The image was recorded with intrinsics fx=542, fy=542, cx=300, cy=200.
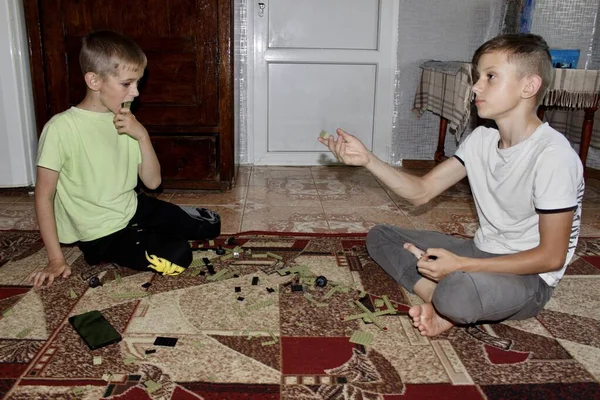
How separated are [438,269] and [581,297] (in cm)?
61

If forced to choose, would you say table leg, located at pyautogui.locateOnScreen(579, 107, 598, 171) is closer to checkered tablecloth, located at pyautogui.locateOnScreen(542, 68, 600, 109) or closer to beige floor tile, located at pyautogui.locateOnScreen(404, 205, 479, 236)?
checkered tablecloth, located at pyautogui.locateOnScreen(542, 68, 600, 109)

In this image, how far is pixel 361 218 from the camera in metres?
2.39

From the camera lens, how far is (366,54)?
138 inches

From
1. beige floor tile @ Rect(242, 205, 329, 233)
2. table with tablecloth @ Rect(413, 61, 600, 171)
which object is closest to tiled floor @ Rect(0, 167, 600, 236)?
beige floor tile @ Rect(242, 205, 329, 233)

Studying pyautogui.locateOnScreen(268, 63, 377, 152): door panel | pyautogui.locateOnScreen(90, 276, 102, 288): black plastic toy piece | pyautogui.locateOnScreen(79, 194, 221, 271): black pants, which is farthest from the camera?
pyautogui.locateOnScreen(268, 63, 377, 152): door panel

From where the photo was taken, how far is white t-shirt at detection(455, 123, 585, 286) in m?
1.23

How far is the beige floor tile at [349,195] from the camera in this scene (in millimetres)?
2654

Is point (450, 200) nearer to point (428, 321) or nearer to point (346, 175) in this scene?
point (346, 175)

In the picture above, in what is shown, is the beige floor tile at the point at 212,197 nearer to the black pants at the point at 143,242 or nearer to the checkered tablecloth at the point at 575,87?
the black pants at the point at 143,242

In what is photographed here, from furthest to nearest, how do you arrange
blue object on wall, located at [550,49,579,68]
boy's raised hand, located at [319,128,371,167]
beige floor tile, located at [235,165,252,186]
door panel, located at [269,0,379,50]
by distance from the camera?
door panel, located at [269,0,379,50] < beige floor tile, located at [235,165,252,186] < blue object on wall, located at [550,49,579,68] < boy's raised hand, located at [319,128,371,167]

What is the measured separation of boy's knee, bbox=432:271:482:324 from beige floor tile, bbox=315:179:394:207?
4.44 ft

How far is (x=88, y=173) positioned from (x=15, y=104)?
1157 millimetres

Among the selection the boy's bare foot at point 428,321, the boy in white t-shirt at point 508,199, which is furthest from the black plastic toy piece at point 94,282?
the boy's bare foot at point 428,321

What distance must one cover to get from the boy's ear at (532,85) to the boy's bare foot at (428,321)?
0.58 metres
